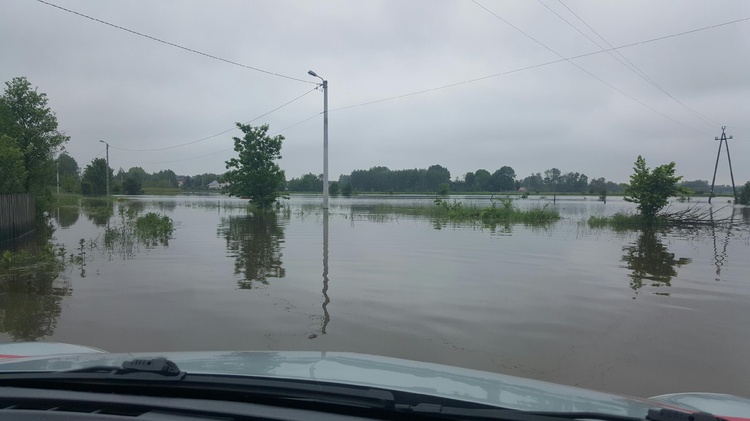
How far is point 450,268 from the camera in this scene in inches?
444

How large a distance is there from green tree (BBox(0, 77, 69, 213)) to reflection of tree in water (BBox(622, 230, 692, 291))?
25559mm


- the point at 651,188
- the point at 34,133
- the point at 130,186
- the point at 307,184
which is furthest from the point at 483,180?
the point at 34,133

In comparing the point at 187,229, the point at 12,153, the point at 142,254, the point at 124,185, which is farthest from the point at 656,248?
the point at 124,185

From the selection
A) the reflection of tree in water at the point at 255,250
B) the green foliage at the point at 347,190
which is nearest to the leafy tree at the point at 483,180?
the green foliage at the point at 347,190

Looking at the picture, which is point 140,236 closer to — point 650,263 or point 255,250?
point 255,250

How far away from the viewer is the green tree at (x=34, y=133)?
23.3 m

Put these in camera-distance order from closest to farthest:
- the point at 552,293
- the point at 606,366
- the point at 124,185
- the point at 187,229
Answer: the point at 606,366 < the point at 552,293 < the point at 187,229 < the point at 124,185

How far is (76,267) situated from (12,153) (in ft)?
32.0

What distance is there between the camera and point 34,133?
24047 millimetres

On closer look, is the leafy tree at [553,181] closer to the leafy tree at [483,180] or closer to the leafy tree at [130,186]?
the leafy tree at [483,180]

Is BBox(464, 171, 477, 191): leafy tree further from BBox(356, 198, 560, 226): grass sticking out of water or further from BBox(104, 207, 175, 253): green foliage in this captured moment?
BBox(104, 207, 175, 253): green foliage

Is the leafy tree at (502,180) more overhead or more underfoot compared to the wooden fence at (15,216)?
more overhead

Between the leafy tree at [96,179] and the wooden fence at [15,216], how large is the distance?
57900 mm

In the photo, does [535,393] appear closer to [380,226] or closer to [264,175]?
[380,226]
